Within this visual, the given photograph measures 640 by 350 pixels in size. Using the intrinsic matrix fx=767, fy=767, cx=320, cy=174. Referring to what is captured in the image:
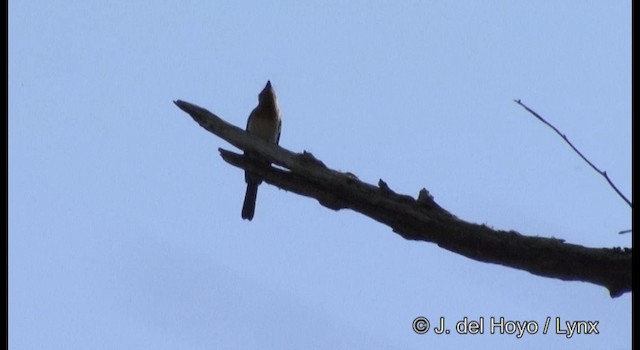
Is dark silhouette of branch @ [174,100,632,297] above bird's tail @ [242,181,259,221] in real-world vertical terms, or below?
below

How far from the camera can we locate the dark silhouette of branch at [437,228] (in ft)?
12.1

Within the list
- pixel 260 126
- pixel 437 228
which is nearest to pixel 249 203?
pixel 260 126

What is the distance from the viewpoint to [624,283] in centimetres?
361

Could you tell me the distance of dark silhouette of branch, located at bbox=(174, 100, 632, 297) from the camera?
3.70 meters

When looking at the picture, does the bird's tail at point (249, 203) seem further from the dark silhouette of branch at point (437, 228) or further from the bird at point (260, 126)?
the dark silhouette of branch at point (437, 228)

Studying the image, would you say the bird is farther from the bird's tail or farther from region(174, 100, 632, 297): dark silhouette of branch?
region(174, 100, 632, 297): dark silhouette of branch

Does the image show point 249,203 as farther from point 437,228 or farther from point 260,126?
point 437,228

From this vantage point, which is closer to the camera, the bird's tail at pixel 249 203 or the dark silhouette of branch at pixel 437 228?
the dark silhouette of branch at pixel 437 228

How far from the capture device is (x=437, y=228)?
4051mm

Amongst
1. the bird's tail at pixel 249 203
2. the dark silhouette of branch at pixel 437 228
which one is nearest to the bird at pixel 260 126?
the bird's tail at pixel 249 203

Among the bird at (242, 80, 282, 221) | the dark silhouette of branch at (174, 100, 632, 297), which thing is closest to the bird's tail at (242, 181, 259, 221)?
the bird at (242, 80, 282, 221)

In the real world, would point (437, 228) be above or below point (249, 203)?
below
